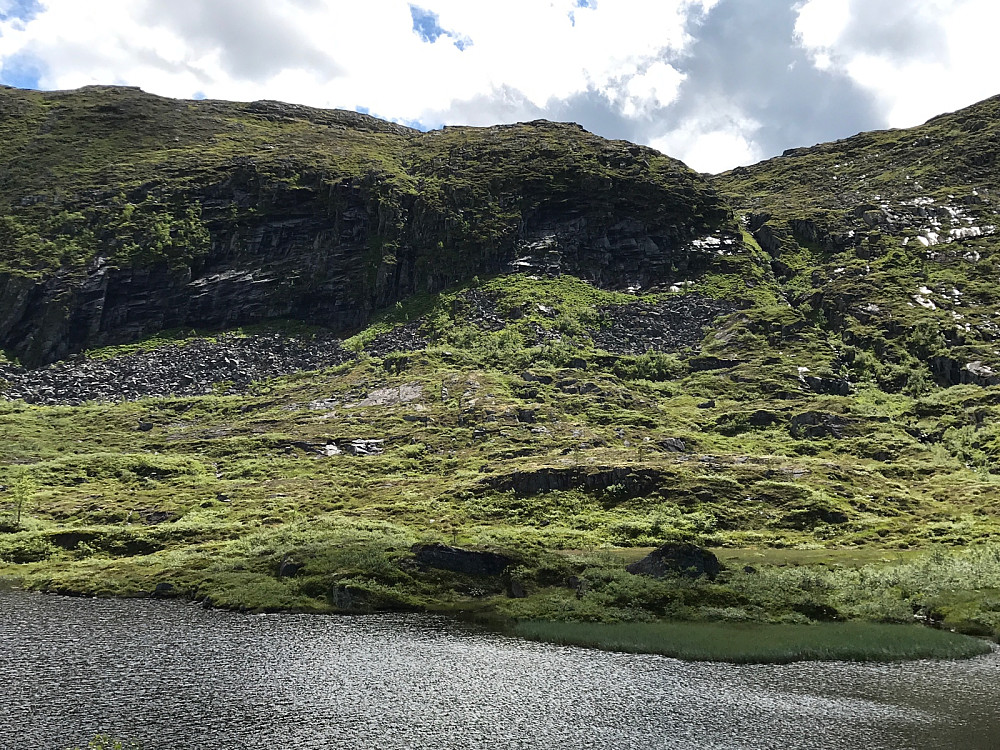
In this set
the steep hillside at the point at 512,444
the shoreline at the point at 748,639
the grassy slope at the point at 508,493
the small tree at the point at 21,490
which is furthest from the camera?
the small tree at the point at 21,490

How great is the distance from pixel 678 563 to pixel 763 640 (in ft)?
58.8

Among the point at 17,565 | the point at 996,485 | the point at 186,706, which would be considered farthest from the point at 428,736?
the point at 996,485

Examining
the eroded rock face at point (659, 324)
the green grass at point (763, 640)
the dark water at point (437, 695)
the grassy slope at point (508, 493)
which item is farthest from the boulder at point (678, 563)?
the eroded rock face at point (659, 324)

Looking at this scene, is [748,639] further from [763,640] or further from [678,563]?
[678,563]

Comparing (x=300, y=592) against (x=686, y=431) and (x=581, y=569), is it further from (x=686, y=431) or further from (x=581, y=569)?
(x=686, y=431)

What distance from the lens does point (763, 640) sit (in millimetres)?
51562

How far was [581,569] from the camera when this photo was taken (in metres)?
72.1

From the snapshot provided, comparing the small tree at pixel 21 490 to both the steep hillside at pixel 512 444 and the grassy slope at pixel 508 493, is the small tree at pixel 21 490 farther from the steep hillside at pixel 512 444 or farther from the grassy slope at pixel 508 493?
the grassy slope at pixel 508 493

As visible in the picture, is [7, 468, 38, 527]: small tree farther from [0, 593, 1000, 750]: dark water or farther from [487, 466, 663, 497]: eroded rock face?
[487, 466, 663, 497]: eroded rock face

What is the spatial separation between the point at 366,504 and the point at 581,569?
43390 mm

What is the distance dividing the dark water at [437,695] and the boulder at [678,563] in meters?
21.3

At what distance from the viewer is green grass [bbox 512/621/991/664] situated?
47.9 m

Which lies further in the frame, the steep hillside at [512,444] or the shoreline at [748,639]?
the steep hillside at [512,444]

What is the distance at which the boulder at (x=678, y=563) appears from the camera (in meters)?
68.3
